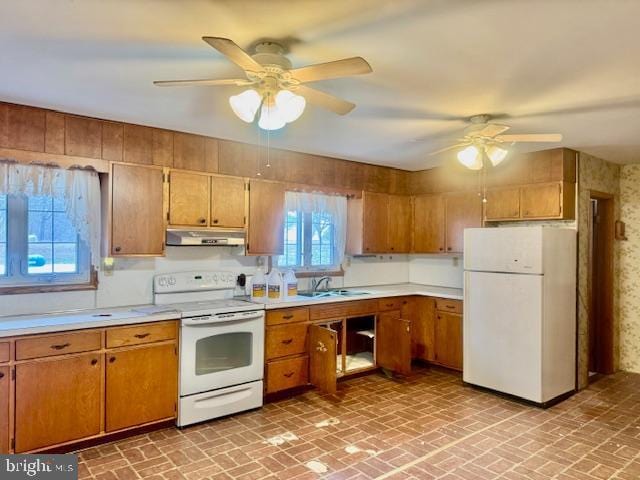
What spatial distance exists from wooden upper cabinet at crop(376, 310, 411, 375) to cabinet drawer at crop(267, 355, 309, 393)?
3.04 ft

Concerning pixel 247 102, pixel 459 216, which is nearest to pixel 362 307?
pixel 459 216

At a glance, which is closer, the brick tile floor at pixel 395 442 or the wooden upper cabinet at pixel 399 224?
the brick tile floor at pixel 395 442

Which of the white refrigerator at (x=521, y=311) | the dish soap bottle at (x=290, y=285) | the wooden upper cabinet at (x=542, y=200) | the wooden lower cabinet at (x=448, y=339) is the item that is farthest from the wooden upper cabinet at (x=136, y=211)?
the wooden upper cabinet at (x=542, y=200)

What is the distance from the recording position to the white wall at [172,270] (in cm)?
327

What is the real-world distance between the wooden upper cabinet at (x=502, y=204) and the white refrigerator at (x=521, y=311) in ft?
1.73

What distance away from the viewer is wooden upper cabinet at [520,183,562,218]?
4152 millimetres

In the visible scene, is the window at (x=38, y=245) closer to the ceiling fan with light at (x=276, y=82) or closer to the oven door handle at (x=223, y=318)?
the oven door handle at (x=223, y=318)

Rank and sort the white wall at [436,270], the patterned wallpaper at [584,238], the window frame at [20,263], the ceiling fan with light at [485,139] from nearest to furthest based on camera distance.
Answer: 1. the ceiling fan with light at [485,139]
2. the window frame at [20,263]
3. the patterned wallpaper at [584,238]
4. the white wall at [436,270]

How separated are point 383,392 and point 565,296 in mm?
1939

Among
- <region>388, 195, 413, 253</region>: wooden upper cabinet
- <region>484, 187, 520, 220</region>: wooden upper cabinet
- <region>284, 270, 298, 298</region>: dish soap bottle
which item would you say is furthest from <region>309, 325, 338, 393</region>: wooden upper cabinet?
<region>484, 187, 520, 220</region>: wooden upper cabinet

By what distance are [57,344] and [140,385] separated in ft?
2.16

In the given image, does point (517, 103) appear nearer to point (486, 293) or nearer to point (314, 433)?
point (486, 293)

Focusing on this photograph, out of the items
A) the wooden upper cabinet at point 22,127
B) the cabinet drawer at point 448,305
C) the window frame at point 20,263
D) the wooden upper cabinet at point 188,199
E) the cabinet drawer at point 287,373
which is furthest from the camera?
the cabinet drawer at point 448,305

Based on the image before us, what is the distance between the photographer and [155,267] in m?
3.79
